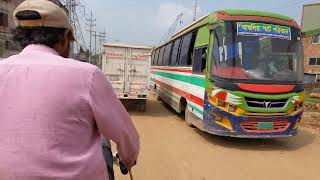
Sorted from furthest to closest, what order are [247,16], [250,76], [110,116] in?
1. [247,16]
2. [250,76]
3. [110,116]

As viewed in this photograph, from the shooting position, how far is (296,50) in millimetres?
8898

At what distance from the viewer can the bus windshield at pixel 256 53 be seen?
27.5 feet

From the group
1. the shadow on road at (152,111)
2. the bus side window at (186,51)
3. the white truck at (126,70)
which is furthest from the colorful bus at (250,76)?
the white truck at (126,70)

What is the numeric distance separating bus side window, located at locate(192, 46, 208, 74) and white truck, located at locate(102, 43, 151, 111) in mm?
3407

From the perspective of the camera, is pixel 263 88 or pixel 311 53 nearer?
pixel 263 88

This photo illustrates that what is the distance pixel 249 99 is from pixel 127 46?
6.36 m

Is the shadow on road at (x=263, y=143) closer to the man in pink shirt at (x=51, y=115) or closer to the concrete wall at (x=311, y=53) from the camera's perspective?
the man in pink shirt at (x=51, y=115)

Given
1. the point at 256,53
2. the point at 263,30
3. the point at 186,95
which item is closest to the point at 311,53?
the point at 186,95

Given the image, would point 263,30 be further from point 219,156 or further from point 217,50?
point 219,156

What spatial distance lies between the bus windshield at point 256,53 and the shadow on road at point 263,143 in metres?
1.56

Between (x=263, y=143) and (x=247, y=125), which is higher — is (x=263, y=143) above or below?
below

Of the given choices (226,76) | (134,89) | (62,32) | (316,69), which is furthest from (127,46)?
(316,69)

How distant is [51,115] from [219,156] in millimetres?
6197

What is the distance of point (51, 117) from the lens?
1.69m
